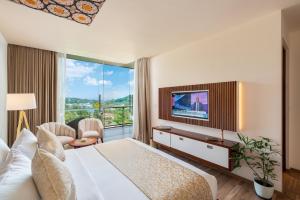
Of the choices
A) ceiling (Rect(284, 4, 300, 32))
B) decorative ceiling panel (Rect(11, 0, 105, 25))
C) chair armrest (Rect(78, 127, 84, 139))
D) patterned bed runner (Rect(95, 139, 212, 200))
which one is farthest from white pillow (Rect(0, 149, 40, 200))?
ceiling (Rect(284, 4, 300, 32))

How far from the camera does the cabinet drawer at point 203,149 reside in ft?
7.61

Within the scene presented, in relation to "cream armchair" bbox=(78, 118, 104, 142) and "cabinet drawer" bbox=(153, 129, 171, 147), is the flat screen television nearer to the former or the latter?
"cabinet drawer" bbox=(153, 129, 171, 147)

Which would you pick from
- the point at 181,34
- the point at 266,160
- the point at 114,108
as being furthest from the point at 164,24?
the point at 114,108

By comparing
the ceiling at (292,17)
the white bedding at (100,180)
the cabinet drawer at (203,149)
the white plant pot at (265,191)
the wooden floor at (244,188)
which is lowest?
the wooden floor at (244,188)

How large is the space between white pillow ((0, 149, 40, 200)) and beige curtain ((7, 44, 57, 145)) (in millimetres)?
2898

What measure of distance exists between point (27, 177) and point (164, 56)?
358 centimetres

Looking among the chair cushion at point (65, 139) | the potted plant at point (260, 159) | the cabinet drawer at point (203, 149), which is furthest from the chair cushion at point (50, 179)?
the chair cushion at point (65, 139)

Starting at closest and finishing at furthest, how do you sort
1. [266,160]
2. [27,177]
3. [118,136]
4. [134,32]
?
[27,177] → [266,160] → [134,32] → [118,136]

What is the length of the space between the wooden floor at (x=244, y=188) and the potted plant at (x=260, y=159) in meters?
0.16

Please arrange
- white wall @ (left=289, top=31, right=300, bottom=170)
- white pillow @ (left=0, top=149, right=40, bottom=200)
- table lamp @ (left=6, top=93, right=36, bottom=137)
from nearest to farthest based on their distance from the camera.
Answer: white pillow @ (left=0, top=149, right=40, bottom=200) < table lamp @ (left=6, top=93, right=36, bottom=137) < white wall @ (left=289, top=31, right=300, bottom=170)

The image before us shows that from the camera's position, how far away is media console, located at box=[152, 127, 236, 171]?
231 centimetres

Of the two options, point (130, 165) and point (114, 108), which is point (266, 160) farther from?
point (114, 108)

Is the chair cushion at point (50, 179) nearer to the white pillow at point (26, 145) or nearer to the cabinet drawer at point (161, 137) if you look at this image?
the white pillow at point (26, 145)

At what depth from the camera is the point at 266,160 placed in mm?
2086
